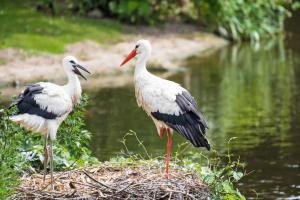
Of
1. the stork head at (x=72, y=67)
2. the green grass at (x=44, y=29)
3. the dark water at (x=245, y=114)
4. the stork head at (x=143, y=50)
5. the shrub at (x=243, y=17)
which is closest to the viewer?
the stork head at (x=72, y=67)

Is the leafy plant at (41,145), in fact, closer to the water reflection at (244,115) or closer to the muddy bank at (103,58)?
the water reflection at (244,115)

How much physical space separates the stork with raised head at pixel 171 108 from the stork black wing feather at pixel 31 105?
114 cm

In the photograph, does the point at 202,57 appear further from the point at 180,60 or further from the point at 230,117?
A: the point at 230,117

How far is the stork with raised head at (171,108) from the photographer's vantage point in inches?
437

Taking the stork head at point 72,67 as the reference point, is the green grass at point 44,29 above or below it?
above

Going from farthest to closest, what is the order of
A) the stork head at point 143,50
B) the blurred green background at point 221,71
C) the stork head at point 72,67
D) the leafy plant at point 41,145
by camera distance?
1. the blurred green background at point 221,71
2. the stork head at point 143,50
3. the stork head at point 72,67
4. the leafy plant at point 41,145

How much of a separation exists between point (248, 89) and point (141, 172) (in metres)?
14.6

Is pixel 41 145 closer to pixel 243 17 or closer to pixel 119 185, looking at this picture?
pixel 119 185

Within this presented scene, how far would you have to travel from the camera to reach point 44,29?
30.0m

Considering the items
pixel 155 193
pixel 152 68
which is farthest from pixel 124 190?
pixel 152 68

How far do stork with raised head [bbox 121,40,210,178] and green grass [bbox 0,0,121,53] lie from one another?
1581 centimetres

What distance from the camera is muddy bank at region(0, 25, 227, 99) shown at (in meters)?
25.3

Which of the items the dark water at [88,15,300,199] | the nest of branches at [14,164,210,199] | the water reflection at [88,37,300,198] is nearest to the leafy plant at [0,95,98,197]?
the nest of branches at [14,164,210,199]

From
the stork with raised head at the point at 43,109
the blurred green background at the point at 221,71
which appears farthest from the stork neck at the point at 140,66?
the blurred green background at the point at 221,71
